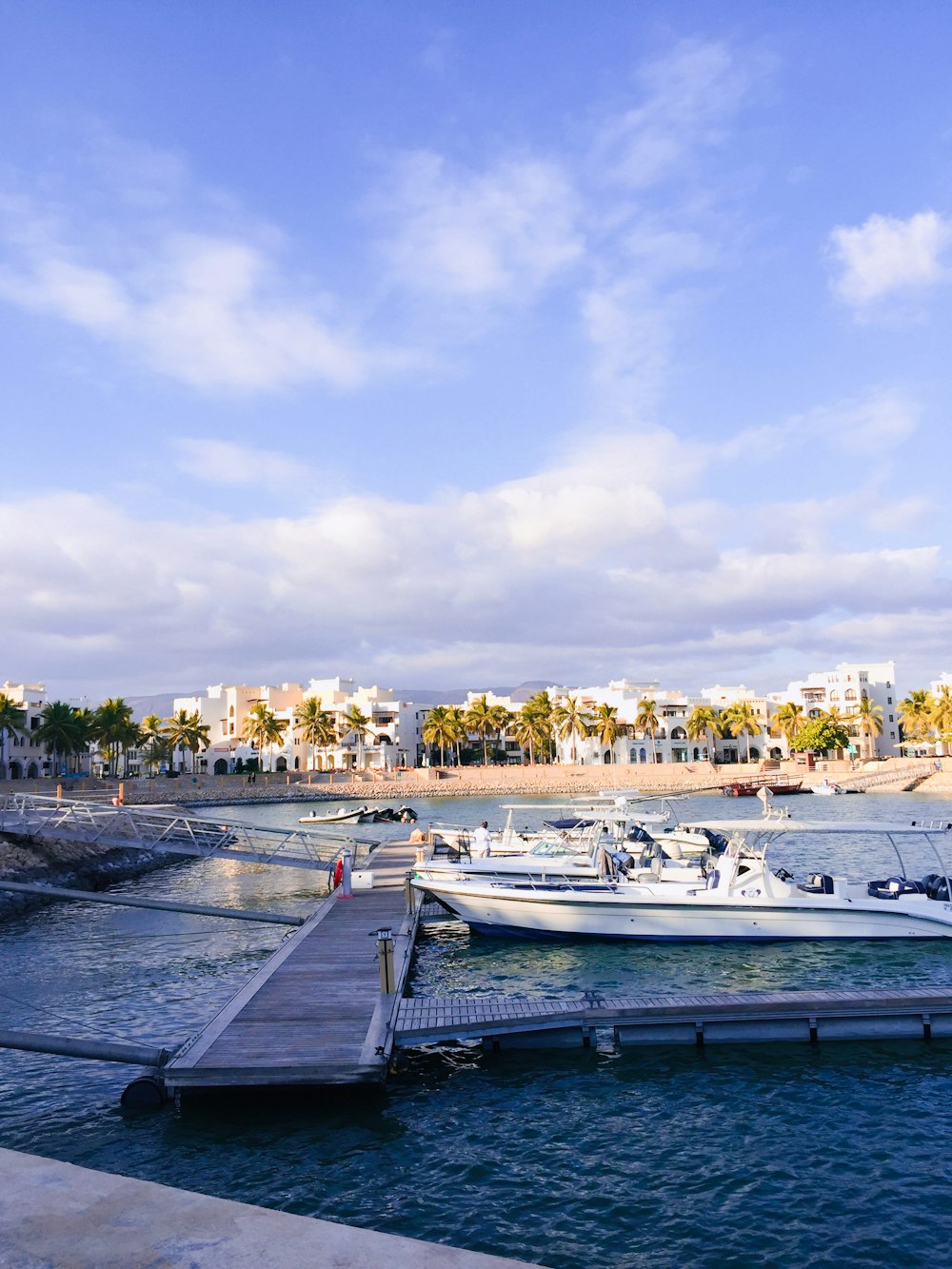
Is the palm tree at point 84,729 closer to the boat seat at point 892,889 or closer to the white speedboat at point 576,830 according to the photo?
the white speedboat at point 576,830

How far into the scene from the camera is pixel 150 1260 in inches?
245

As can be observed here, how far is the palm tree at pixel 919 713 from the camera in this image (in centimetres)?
12310

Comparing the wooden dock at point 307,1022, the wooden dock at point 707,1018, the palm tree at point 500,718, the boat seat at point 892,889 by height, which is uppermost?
the palm tree at point 500,718

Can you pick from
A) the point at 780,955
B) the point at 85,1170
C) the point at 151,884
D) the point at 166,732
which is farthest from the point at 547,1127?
the point at 166,732

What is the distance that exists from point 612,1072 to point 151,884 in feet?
108

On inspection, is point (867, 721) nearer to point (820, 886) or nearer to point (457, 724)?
point (457, 724)

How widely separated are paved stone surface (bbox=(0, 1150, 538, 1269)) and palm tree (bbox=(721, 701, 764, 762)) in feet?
498

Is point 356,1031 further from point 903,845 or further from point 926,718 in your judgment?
point 926,718

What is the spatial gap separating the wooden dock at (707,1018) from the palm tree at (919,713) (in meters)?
115

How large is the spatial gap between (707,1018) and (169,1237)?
12.8 metres

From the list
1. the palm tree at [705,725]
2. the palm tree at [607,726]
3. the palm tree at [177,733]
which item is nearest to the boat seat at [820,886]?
the palm tree at [177,733]

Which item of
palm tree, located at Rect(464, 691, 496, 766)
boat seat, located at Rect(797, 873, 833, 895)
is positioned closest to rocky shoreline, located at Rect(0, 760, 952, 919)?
palm tree, located at Rect(464, 691, 496, 766)

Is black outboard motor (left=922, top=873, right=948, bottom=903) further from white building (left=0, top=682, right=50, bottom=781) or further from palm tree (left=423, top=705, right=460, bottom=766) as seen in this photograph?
palm tree (left=423, top=705, right=460, bottom=766)

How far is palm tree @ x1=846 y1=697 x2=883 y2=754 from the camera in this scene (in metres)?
142
